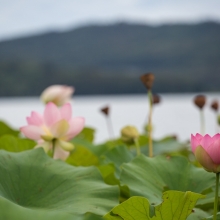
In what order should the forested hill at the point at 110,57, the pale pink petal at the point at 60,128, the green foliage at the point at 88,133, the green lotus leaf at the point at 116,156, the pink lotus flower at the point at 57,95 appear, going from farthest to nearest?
the forested hill at the point at 110,57
the green foliage at the point at 88,133
the pink lotus flower at the point at 57,95
the green lotus leaf at the point at 116,156
the pale pink petal at the point at 60,128

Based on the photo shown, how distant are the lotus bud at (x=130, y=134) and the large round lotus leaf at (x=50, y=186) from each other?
1.06ft

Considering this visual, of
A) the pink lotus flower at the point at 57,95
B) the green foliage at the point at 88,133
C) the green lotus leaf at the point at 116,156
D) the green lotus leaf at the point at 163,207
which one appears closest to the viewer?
the green lotus leaf at the point at 163,207

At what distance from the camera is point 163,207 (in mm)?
564

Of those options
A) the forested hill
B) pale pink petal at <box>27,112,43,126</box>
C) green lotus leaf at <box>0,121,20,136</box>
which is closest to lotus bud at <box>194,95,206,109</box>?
pale pink petal at <box>27,112,43,126</box>

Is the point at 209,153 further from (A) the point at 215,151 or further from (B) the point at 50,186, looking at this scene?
(B) the point at 50,186

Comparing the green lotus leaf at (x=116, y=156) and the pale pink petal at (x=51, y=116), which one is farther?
the green lotus leaf at (x=116, y=156)

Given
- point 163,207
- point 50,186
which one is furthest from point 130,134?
point 163,207

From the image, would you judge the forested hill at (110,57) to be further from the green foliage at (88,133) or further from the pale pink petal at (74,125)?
the pale pink petal at (74,125)

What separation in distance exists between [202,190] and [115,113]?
10.1ft

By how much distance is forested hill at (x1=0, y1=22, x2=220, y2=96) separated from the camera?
5044 centimetres

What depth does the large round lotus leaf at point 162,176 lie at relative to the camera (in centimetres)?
74

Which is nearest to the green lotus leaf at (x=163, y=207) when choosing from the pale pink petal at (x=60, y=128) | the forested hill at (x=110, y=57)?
the pale pink petal at (x=60, y=128)

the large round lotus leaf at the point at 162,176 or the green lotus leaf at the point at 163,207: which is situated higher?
the large round lotus leaf at the point at 162,176

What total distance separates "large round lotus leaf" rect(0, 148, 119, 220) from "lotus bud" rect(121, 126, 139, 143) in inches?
12.7
